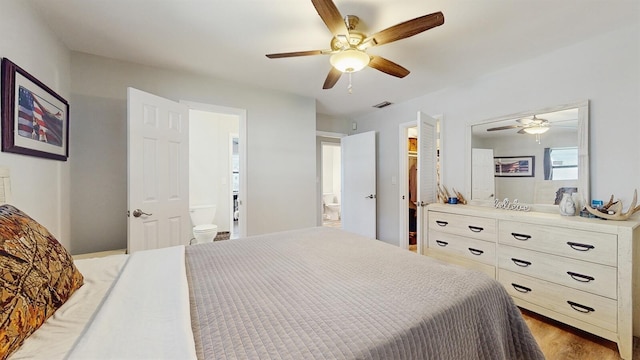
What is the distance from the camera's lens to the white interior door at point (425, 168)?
2.80 metres

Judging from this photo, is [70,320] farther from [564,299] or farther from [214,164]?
[214,164]

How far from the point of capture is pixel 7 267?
681 mm

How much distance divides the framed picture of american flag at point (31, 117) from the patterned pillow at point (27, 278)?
878mm

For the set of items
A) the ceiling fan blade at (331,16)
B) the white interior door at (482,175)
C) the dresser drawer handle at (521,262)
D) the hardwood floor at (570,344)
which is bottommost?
the hardwood floor at (570,344)

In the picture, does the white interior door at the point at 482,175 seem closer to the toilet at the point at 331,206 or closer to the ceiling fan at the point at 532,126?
the ceiling fan at the point at 532,126

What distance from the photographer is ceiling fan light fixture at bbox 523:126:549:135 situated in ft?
7.55

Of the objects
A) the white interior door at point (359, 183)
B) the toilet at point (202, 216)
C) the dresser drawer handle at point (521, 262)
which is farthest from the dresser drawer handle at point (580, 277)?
the toilet at point (202, 216)

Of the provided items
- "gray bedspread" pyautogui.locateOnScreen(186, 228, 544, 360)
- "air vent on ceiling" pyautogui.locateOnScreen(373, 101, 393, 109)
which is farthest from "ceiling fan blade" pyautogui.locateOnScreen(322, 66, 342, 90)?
"air vent on ceiling" pyautogui.locateOnScreen(373, 101, 393, 109)

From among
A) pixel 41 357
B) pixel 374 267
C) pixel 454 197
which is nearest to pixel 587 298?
pixel 454 197

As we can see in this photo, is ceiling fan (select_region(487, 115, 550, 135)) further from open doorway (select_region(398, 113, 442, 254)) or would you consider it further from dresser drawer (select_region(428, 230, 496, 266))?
dresser drawer (select_region(428, 230, 496, 266))

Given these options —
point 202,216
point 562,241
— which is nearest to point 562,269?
point 562,241

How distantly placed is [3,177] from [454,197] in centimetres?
372

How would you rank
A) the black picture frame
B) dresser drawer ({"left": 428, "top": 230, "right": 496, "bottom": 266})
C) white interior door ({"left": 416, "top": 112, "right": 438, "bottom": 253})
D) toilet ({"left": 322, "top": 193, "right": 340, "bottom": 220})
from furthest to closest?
toilet ({"left": 322, "top": 193, "right": 340, "bottom": 220}), white interior door ({"left": 416, "top": 112, "right": 438, "bottom": 253}), the black picture frame, dresser drawer ({"left": 428, "top": 230, "right": 496, "bottom": 266})

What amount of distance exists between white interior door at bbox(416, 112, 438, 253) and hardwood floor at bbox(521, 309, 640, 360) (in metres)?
1.20
